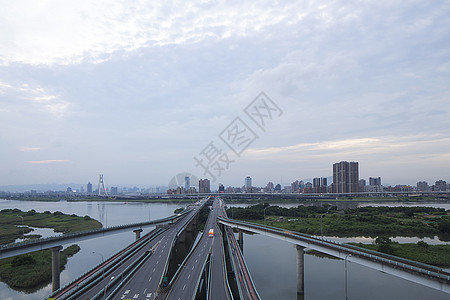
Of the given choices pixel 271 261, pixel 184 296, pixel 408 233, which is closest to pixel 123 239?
pixel 271 261

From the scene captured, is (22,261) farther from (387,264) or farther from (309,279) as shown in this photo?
(387,264)

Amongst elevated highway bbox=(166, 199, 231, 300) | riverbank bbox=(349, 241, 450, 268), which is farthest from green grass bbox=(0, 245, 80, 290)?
riverbank bbox=(349, 241, 450, 268)

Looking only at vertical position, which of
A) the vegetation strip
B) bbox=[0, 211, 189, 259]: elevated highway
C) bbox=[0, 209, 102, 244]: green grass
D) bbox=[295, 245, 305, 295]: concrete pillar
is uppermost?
bbox=[0, 211, 189, 259]: elevated highway

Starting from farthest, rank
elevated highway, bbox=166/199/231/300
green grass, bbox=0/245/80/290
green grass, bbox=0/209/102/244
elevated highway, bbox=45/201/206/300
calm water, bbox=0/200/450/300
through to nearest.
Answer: green grass, bbox=0/209/102/244 < green grass, bbox=0/245/80/290 < calm water, bbox=0/200/450/300 < elevated highway, bbox=166/199/231/300 < elevated highway, bbox=45/201/206/300

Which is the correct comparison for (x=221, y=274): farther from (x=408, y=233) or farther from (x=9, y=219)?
(x=9, y=219)

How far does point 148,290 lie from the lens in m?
25.1

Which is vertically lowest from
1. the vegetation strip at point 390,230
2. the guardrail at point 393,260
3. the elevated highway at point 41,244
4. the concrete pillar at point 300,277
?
the vegetation strip at point 390,230

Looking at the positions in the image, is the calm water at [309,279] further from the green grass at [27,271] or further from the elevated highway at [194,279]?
the elevated highway at [194,279]

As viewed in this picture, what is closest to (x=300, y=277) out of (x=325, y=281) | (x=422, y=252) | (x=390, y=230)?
(x=325, y=281)

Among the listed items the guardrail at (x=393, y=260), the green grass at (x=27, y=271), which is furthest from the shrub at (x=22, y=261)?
the guardrail at (x=393, y=260)

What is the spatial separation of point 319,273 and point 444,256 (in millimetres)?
22648

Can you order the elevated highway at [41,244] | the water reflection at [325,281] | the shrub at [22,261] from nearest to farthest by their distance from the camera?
the elevated highway at [41,244] → the water reflection at [325,281] → the shrub at [22,261]

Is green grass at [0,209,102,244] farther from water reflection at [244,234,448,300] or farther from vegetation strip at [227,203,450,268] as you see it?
water reflection at [244,234,448,300]

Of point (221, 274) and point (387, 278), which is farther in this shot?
point (387, 278)
